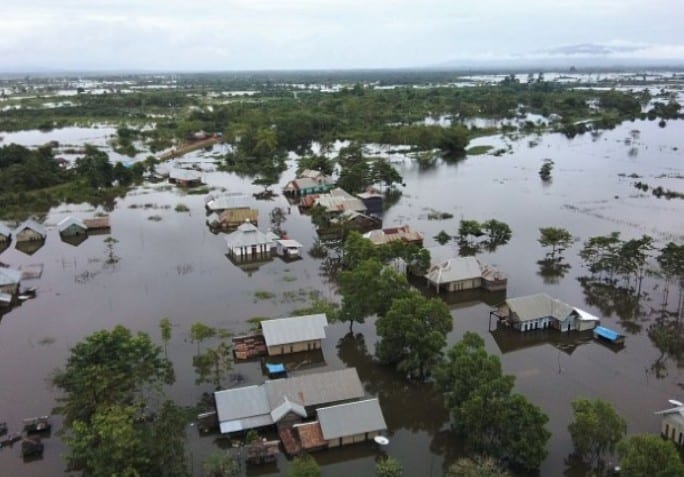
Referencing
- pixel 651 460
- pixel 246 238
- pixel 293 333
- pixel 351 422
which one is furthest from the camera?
pixel 246 238

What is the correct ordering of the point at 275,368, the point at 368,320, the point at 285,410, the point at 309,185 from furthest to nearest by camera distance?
the point at 309,185 < the point at 368,320 < the point at 275,368 < the point at 285,410

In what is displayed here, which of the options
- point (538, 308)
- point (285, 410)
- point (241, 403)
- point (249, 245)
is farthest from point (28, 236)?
point (538, 308)

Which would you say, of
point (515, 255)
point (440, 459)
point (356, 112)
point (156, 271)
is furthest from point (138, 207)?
point (356, 112)

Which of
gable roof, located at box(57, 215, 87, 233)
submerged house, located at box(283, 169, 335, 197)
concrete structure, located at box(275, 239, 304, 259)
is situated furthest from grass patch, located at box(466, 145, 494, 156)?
gable roof, located at box(57, 215, 87, 233)

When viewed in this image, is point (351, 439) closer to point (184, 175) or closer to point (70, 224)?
point (70, 224)

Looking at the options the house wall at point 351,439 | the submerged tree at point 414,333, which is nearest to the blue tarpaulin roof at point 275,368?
the submerged tree at point 414,333

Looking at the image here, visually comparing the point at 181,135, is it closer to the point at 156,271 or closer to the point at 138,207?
the point at 138,207

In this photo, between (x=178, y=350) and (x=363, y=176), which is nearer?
(x=178, y=350)
